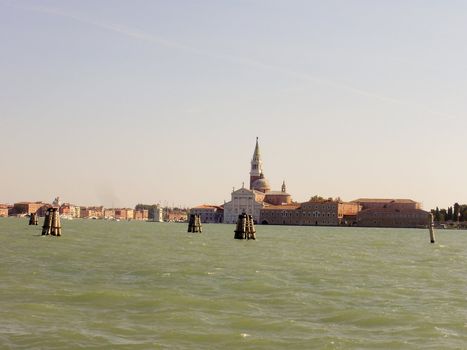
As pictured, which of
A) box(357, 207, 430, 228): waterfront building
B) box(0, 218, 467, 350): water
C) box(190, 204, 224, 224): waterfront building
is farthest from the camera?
box(190, 204, 224, 224): waterfront building

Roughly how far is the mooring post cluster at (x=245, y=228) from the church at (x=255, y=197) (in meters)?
110

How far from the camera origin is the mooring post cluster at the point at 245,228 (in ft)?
203

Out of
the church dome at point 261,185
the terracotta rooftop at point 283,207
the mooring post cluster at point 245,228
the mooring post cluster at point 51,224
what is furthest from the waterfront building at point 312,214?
the mooring post cluster at point 51,224

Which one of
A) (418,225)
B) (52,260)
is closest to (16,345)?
(52,260)

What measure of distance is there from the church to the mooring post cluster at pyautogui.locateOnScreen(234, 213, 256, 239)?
11010 centimetres

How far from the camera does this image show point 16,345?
12.6 meters

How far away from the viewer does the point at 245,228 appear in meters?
62.1

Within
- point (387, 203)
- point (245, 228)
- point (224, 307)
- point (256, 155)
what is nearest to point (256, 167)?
point (256, 155)

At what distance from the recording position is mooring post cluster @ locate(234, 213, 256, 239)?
203 ft

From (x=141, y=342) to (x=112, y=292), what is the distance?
6.48m

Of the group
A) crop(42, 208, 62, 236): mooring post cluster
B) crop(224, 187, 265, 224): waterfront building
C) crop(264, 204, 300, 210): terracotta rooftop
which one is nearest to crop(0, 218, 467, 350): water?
crop(42, 208, 62, 236): mooring post cluster

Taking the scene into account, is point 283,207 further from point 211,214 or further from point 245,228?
point 245,228

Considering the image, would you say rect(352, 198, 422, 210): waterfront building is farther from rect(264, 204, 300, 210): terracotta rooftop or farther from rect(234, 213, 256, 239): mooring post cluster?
rect(234, 213, 256, 239): mooring post cluster

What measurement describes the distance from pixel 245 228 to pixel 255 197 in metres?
119
